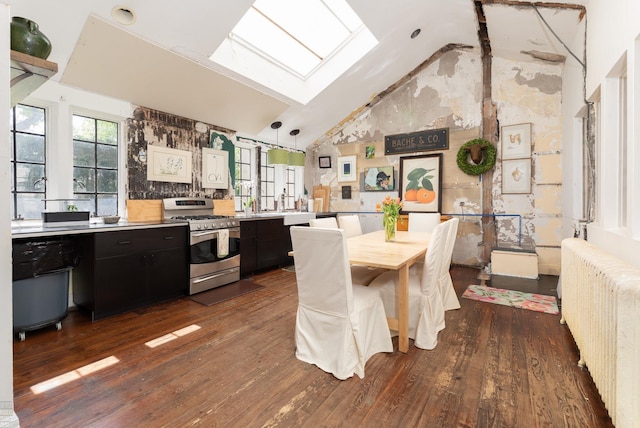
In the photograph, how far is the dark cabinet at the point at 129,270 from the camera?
105 inches

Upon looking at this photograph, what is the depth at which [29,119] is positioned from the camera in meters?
2.76

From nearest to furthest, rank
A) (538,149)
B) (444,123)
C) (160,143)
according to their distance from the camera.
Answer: (160,143) < (538,149) < (444,123)

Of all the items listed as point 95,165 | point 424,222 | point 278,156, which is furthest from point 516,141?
point 95,165

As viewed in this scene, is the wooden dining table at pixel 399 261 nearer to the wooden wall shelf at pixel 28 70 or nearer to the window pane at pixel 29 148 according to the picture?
the wooden wall shelf at pixel 28 70

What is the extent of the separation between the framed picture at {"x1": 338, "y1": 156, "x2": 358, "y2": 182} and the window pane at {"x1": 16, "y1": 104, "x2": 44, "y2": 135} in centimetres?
438

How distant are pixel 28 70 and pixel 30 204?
217 cm

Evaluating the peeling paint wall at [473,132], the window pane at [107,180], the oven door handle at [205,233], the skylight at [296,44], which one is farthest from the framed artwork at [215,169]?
the peeling paint wall at [473,132]

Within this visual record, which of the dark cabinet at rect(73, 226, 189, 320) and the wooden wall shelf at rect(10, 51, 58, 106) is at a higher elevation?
the wooden wall shelf at rect(10, 51, 58, 106)

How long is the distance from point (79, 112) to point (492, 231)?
18.2 feet

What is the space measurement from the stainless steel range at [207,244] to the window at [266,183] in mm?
1432

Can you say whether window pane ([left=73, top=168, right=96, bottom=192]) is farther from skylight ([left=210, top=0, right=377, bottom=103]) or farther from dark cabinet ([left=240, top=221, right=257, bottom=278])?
skylight ([left=210, top=0, right=377, bottom=103])

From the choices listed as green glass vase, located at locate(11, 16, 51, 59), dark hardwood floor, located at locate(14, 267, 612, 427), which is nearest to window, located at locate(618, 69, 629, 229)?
dark hardwood floor, located at locate(14, 267, 612, 427)

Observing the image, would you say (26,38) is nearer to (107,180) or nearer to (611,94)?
(107,180)

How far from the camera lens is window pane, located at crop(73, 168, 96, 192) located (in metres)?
3.07
